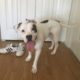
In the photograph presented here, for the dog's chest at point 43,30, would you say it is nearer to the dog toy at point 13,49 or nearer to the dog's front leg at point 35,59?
the dog's front leg at point 35,59

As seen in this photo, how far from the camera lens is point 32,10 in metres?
3.08

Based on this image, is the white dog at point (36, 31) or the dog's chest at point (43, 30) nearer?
the white dog at point (36, 31)

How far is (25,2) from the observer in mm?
3012

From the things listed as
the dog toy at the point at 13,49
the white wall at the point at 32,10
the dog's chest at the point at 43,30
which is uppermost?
the white wall at the point at 32,10

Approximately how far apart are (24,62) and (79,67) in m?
→ 0.78

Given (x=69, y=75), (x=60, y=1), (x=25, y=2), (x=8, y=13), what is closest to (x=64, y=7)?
(x=60, y=1)

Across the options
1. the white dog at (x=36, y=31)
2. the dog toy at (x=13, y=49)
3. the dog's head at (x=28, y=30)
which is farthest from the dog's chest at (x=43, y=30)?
the dog toy at (x=13, y=49)

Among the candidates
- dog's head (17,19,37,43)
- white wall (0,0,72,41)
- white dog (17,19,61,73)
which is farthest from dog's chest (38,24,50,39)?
white wall (0,0,72,41)

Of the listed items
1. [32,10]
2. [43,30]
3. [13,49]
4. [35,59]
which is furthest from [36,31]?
[32,10]

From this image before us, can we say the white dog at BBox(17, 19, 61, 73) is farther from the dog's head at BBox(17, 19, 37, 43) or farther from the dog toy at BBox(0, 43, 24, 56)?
the dog toy at BBox(0, 43, 24, 56)

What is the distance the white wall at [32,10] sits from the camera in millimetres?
3021

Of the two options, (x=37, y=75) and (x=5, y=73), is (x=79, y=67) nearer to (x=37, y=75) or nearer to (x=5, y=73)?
(x=37, y=75)

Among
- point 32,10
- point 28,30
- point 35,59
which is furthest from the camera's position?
point 32,10

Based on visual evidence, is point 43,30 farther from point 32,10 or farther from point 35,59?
point 32,10
